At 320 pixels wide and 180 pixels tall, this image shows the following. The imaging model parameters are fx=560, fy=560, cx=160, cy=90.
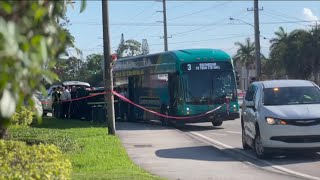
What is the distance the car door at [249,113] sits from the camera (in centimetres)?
1370

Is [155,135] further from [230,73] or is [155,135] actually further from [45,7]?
[45,7]

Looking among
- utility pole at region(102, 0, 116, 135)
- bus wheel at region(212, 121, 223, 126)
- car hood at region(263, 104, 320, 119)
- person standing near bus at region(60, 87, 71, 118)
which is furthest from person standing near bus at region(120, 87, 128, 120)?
car hood at region(263, 104, 320, 119)

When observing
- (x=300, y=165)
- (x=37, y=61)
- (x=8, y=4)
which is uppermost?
(x=8, y=4)

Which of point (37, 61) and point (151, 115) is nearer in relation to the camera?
point (37, 61)

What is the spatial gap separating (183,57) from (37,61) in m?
20.4

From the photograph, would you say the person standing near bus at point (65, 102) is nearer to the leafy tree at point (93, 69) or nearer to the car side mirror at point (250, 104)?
the car side mirror at point (250, 104)

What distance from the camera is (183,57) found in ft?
74.4

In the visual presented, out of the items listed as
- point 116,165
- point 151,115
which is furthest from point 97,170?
point 151,115

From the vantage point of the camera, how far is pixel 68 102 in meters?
30.7

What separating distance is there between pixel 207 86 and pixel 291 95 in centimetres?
904

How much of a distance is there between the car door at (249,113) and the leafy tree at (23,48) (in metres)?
11.2

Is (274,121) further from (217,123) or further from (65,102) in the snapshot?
(65,102)

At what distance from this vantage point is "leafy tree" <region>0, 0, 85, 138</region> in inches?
92.0

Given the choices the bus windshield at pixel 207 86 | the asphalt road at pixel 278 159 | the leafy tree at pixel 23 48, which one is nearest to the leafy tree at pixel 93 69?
the bus windshield at pixel 207 86
